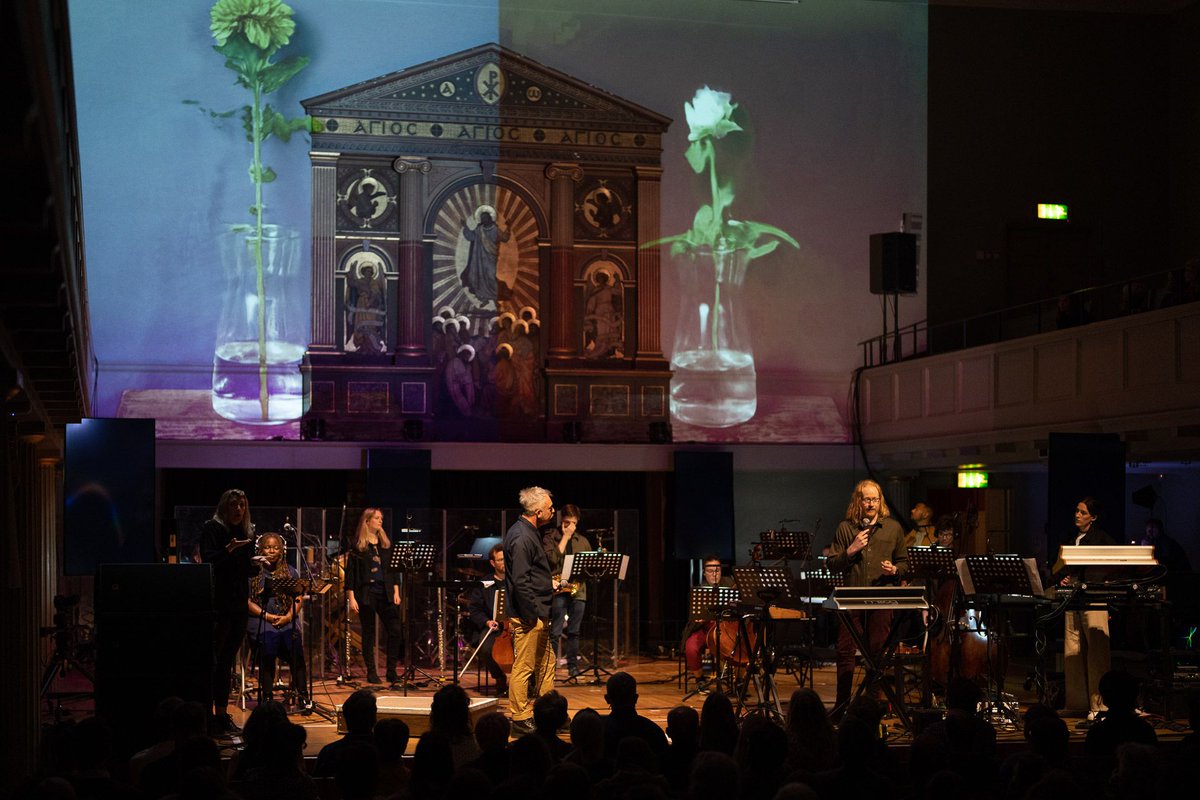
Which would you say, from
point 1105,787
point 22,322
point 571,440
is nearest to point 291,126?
point 571,440

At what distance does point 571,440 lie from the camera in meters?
17.9

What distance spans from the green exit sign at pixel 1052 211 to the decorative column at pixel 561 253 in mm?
6666

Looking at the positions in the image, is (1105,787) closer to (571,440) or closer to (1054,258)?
(571,440)

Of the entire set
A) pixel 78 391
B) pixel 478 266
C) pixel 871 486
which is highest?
pixel 478 266

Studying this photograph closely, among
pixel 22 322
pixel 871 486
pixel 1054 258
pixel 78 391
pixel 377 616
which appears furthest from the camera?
pixel 1054 258

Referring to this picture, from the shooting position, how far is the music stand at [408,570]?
39.5 ft

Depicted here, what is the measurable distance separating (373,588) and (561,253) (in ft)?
22.7

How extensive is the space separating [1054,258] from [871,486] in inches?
451

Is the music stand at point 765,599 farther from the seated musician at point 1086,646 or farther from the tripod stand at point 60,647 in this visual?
the tripod stand at point 60,647

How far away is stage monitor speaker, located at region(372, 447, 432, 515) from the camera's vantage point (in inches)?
674

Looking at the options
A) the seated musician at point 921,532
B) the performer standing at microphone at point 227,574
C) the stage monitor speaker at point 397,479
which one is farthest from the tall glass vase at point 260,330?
the performer standing at microphone at point 227,574

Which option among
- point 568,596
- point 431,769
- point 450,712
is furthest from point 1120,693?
point 568,596

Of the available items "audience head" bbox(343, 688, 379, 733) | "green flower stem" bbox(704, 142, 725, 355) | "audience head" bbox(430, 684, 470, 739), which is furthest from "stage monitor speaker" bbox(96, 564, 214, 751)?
"green flower stem" bbox(704, 142, 725, 355)

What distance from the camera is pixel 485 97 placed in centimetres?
1803
